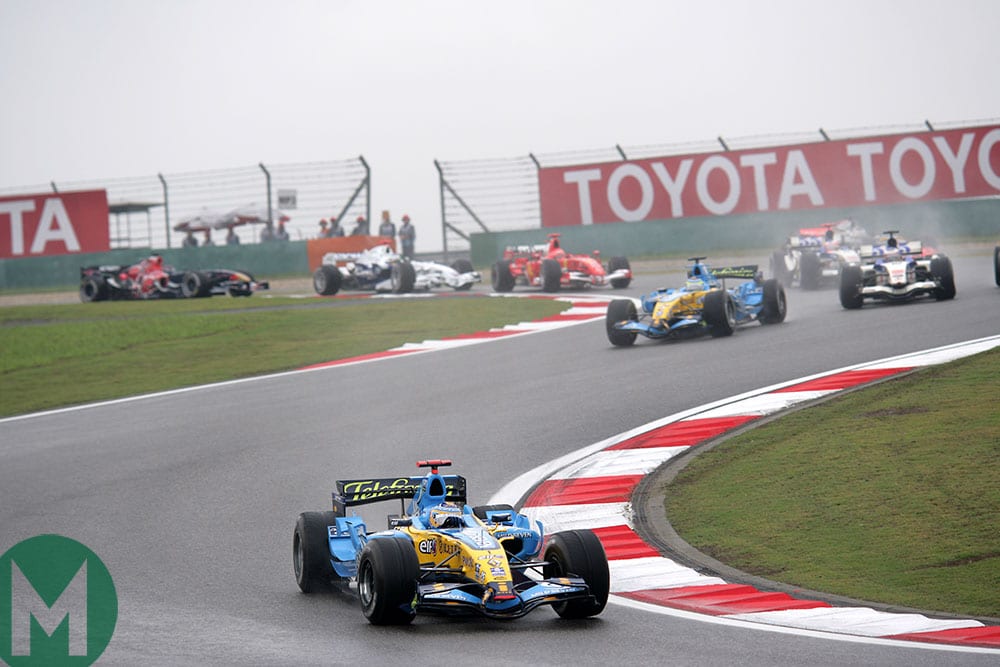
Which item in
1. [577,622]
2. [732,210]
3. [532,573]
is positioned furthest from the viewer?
[732,210]

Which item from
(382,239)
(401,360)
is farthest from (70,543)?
(382,239)

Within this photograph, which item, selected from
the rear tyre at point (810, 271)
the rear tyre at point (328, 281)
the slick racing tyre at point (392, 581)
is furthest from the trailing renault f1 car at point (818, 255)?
the slick racing tyre at point (392, 581)

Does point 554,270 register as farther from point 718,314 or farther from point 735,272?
point 718,314

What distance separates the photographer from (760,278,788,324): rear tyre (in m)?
20.7

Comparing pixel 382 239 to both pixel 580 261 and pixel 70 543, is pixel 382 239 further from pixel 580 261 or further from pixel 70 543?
pixel 70 543

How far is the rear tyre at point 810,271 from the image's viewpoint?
2616 cm

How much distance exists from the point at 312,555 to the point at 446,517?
3.64 ft

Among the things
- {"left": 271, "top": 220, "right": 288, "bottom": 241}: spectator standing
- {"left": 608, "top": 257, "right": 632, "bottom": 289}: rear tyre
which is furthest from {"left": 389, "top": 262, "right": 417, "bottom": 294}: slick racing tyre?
{"left": 271, "top": 220, "right": 288, "bottom": 241}: spectator standing

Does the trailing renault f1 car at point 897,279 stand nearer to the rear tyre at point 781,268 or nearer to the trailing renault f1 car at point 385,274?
the rear tyre at point 781,268

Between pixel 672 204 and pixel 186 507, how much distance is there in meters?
26.1

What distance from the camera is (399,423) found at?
14.6 m

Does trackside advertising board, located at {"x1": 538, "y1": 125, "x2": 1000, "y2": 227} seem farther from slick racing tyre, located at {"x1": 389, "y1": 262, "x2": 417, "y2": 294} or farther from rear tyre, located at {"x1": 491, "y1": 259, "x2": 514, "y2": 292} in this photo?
rear tyre, located at {"x1": 491, "y1": 259, "x2": 514, "y2": 292}

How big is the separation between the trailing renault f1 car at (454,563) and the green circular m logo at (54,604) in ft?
4.51

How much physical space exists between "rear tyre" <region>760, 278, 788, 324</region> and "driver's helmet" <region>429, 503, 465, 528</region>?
43.7 ft
